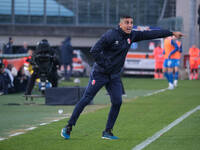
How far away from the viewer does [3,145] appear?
9938mm

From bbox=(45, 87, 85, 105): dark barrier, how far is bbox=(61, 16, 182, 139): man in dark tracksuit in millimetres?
7539

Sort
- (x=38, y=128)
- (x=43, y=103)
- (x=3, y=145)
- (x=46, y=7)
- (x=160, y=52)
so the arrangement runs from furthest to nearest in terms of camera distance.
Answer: (x=46, y=7)
(x=160, y=52)
(x=43, y=103)
(x=38, y=128)
(x=3, y=145)

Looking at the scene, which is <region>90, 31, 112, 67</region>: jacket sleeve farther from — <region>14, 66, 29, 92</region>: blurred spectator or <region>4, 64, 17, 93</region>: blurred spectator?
<region>14, 66, 29, 92</region>: blurred spectator

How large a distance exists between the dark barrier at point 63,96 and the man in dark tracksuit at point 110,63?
7539 millimetres

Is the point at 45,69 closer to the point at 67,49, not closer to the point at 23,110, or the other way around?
the point at 23,110

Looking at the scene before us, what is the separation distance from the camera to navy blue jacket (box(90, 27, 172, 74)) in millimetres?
10469

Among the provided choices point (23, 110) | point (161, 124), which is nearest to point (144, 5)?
Answer: point (23, 110)

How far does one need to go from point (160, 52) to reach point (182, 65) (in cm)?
671

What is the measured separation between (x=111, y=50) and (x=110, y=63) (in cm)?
21

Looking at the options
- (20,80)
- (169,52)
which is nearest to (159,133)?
(20,80)

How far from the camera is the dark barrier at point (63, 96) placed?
18.3 metres

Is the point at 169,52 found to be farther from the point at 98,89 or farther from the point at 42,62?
the point at 98,89

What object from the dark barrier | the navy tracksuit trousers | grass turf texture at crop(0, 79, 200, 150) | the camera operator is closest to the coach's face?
the navy tracksuit trousers

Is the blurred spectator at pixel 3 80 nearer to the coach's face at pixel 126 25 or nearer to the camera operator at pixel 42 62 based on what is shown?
the camera operator at pixel 42 62
